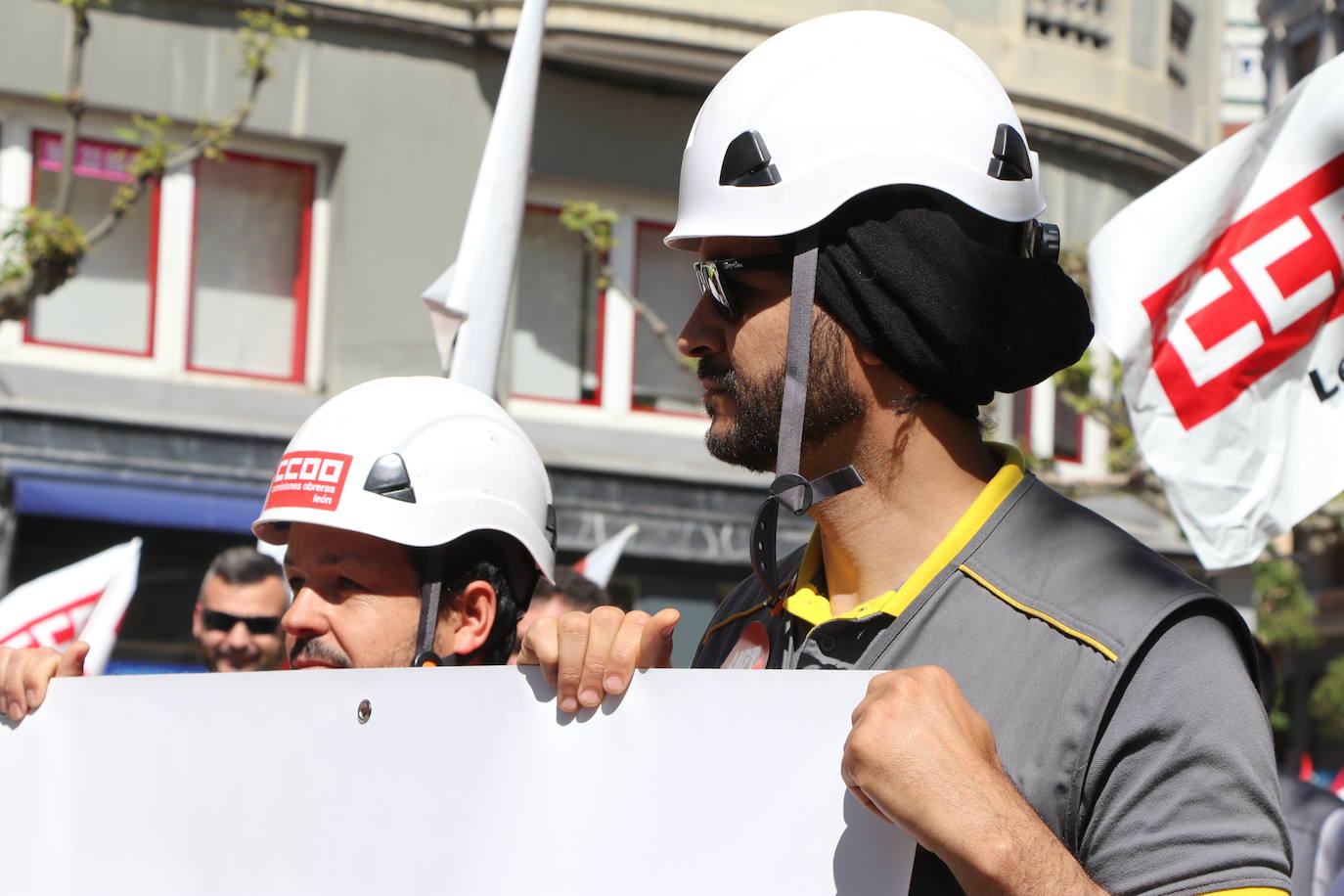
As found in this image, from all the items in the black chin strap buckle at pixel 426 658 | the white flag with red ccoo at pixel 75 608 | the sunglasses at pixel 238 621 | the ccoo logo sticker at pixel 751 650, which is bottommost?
the sunglasses at pixel 238 621

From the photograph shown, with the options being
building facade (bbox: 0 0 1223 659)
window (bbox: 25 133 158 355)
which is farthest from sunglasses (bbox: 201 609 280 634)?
window (bbox: 25 133 158 355)

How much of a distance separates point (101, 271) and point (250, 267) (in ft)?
3.09

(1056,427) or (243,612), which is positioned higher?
(1056,427)

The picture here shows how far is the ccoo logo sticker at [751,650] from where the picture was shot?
2166mm

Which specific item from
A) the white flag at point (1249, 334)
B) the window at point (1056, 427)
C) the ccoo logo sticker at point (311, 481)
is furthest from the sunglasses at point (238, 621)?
the window at point (1056, 427)

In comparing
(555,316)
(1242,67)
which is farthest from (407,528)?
(1242,67)

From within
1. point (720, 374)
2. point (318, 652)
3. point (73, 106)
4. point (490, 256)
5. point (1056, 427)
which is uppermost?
point (73, 106)

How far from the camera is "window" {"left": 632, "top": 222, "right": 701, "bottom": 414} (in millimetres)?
12438

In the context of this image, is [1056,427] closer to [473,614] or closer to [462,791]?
[473,614]

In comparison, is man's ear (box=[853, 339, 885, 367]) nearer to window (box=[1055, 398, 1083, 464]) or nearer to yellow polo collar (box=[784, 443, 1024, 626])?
yellow polo collar (box=[784, 443, 1024, 626])

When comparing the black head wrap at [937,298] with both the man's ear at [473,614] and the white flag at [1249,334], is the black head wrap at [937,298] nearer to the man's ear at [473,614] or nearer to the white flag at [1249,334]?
the man's ear at [473,614]

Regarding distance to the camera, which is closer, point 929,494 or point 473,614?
point 929,494

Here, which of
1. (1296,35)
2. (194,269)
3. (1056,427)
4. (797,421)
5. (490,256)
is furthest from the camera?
(1296,35)

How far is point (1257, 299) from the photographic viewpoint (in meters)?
3.62
